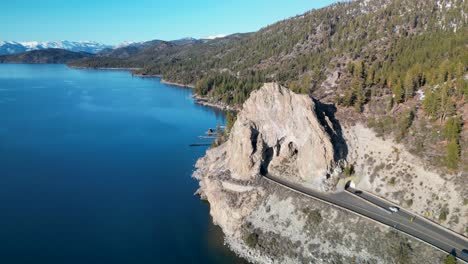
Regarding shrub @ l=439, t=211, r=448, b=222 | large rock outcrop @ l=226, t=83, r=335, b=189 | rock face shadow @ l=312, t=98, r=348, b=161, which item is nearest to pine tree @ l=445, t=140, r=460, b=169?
shrub @ l=439, t=211, r=448, b=222

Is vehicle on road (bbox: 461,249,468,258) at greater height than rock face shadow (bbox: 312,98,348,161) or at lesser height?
lesser

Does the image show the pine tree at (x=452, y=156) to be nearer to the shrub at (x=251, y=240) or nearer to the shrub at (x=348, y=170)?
the shrub at (x=348, y=170)

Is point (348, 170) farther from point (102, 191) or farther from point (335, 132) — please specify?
point (102, 191)

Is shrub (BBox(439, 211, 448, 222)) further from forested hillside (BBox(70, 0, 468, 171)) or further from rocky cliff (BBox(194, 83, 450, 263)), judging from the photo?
forested hillside (BBox(70, 0, 468, 171))

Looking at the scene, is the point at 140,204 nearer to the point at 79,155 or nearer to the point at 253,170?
the point at 253,170

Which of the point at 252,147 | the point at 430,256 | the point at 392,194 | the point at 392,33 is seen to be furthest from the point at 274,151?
the point at 392,33

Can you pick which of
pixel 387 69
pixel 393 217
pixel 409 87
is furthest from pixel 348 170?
pixel 387 69
